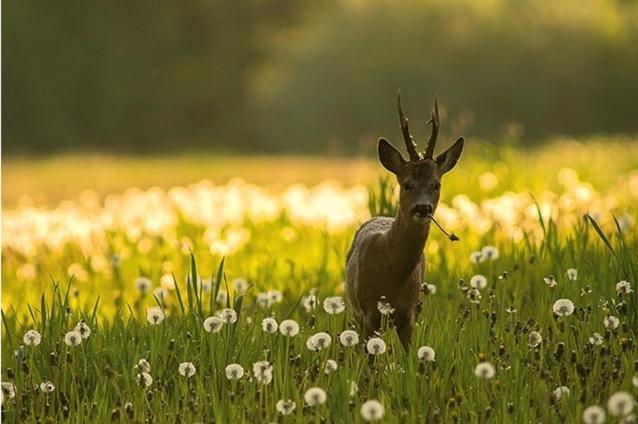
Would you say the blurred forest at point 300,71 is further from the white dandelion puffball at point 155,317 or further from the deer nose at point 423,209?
the deer nose at point 423,209

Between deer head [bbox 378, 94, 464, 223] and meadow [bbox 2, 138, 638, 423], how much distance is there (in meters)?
0.41

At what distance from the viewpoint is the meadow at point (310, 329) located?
12.7 feet

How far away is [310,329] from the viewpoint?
4688 millimetres

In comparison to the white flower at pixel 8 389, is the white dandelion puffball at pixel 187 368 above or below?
above

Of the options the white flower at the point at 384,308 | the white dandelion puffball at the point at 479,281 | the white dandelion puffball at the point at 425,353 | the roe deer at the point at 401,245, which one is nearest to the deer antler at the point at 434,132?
the roe deer at the point at 401,245

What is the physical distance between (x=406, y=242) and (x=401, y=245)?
0.03 metres

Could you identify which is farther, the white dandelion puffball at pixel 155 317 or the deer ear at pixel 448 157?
the white dandelion puffball at pixel 155 317

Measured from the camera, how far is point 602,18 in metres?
20.3

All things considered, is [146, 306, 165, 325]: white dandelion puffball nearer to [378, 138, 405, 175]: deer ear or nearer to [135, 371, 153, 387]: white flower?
[135, 371, 153, 387]: white flower

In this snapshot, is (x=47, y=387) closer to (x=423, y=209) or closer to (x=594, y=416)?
(x=423, y=209)

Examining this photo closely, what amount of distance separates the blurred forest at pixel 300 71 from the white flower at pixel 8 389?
12069mm

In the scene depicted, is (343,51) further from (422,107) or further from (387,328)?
(387,328)

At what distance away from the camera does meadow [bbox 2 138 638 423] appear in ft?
12.7

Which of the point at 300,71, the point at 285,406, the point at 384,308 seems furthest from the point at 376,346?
the point at 300,71
